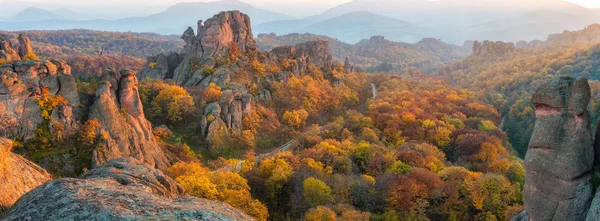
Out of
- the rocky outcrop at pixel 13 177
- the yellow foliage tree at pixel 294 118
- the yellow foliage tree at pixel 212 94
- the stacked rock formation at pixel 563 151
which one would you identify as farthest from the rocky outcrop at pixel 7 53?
the stacked rock formation at pixel 563 151

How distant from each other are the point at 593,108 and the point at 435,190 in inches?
2046

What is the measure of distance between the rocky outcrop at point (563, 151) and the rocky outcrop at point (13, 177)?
725 inches

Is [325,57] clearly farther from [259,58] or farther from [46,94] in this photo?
[46,94]

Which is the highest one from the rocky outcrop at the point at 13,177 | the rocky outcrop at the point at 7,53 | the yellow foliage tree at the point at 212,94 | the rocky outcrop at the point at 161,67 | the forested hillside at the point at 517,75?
the rocky outcrop at the point at 7,53

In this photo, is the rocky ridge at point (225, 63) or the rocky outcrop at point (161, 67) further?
the rocky outcrop at point (161, 67)

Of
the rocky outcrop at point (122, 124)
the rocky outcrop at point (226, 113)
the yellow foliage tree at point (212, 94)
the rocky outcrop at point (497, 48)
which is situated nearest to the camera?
the rocky outcrop at point (122, 124)

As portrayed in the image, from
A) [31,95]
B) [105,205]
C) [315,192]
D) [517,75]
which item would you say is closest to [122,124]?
[31,95]

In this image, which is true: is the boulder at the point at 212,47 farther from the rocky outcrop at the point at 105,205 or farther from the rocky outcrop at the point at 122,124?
the rocky outcrop at the point at 105,205

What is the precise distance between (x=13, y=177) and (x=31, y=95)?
993 inches

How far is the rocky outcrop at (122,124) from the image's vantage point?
33.5m

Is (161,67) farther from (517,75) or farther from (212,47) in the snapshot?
(517,75)

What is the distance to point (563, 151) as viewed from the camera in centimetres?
1519

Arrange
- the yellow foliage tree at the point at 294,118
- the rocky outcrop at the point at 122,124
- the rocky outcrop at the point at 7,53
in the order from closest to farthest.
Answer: the rocky outcrop at the point at 122,124
the rocky outcrop at the point at 7,53
the yellow foliage tree at the point at 294,118

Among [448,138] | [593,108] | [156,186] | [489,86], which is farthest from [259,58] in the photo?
[489,86]
